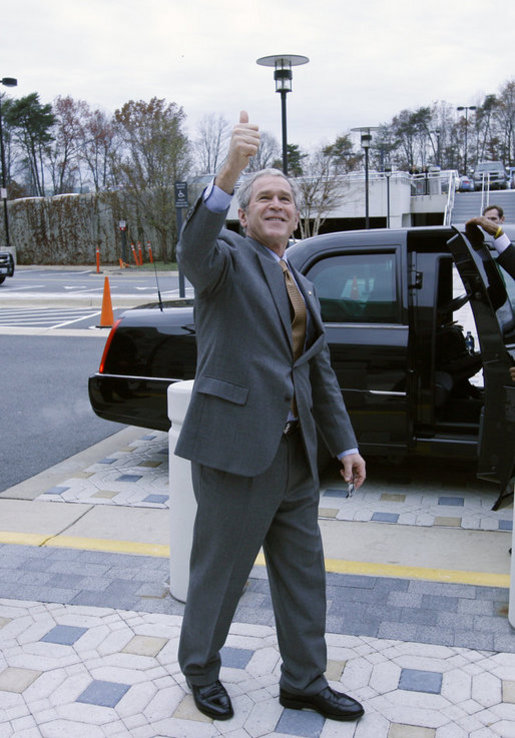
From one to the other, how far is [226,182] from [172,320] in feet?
10.6

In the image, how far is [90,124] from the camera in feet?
209

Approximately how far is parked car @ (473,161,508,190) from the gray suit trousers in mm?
38450

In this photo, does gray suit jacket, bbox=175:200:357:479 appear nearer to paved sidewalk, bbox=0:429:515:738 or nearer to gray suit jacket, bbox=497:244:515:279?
paved sidewalk, bbox=0:429:515:738

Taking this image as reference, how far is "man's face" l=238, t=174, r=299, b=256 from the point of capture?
2.44 m

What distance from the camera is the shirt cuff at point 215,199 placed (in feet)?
7.10

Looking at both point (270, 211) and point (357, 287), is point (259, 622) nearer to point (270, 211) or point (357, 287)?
point (270, 211)

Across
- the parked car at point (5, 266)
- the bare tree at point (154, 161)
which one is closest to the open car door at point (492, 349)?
the parked car at point (5, 266)

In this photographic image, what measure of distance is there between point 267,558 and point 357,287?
266 cm

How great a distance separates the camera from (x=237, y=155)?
2.15m

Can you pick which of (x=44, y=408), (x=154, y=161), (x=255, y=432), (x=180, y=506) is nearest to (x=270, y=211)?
(x=255, y=432)

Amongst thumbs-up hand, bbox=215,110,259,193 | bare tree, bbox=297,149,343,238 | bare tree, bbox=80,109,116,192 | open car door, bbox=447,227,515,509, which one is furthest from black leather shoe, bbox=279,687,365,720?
bare tree, bbox=80,109,116,192

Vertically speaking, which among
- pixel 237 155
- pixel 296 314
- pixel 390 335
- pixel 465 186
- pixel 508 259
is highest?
pixel 465 186

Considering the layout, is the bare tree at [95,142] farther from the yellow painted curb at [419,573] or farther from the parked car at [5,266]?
the yellow painted curb at [419,573]

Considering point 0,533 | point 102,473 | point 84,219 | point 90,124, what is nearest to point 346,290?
point 102,473
